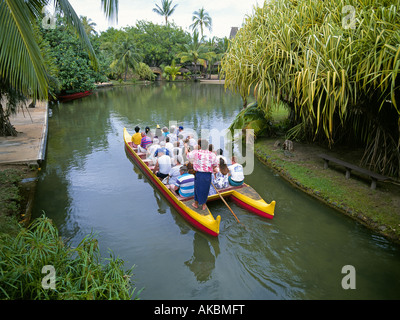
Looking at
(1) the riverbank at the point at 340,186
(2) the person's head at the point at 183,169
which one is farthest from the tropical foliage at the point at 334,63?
(2) the person's head at the point at 183,169

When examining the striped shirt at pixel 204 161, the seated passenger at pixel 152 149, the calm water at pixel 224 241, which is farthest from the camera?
the seated passenger at pixel 152 149

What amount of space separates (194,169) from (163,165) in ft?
6.40

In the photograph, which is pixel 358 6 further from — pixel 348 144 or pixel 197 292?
pixel 197 292

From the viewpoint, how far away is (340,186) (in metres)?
6.80

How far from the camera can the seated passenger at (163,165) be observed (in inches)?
281

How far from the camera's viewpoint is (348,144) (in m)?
9.18

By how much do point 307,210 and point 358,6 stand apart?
522 cm

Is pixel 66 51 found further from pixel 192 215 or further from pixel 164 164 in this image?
pixel 192 215

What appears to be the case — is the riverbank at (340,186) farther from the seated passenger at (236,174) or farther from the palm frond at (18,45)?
the palm frond at (18,45)

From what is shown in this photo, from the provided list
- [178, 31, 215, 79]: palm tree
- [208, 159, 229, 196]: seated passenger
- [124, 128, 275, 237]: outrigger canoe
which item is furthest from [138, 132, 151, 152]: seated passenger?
[178, 31, 215, 79]: palm tree

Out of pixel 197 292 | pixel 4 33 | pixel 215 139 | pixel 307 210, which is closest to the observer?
pixel 4 33

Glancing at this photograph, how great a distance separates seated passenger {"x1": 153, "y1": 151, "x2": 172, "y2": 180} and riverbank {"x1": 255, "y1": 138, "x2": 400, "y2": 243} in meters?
3.72

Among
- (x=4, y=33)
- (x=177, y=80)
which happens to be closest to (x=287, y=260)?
(x=4, y=33)

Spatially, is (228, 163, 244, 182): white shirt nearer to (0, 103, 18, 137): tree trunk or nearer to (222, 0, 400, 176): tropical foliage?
(222, 0, 400, 176): tropical foliage
